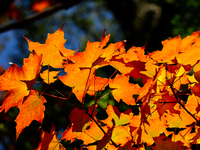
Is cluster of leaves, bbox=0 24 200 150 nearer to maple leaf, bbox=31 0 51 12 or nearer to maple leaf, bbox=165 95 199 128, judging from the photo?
maple leaf, bbox=165 95 199 128

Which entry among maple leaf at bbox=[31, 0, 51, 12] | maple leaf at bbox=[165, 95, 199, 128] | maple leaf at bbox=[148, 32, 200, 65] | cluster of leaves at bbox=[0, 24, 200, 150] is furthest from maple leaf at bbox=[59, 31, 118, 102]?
maple leaf at bbox=[31, 0, 51, 12]

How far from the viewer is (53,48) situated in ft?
1.85

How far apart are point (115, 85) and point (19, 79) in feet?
0.91

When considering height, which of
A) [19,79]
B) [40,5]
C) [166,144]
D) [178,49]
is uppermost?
[178,49]

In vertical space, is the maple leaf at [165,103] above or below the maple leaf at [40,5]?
above

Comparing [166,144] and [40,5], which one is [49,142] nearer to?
[166,144]

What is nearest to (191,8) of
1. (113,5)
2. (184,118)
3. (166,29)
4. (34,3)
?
(166,29)

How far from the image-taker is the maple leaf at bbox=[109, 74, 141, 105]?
0.57 meters

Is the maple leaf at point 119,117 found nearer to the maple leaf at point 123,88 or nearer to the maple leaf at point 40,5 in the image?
the maple leaf at point 123,88

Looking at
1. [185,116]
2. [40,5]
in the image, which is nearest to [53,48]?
[185,116]

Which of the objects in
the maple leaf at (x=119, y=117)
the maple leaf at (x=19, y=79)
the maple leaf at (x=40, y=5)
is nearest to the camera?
the maple leaf at (x=19, y=79)

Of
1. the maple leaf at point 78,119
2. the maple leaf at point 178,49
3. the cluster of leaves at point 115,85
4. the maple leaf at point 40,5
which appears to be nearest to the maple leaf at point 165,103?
the cluster of leaves at point 115,85

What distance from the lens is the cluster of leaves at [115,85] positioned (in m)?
0.48

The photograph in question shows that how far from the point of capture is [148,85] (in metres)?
0.47
